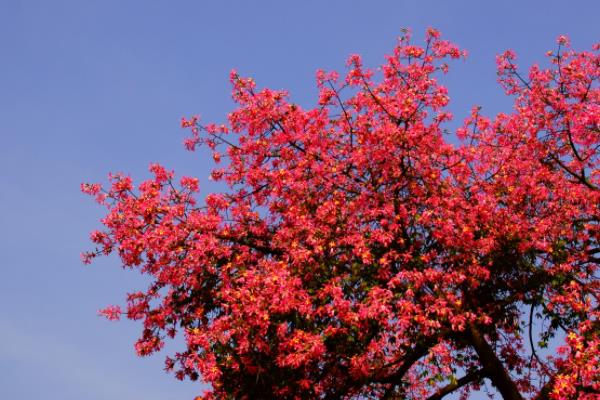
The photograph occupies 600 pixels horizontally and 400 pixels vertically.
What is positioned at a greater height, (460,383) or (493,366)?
(460,383)

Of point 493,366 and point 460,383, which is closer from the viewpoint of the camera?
point 493,366

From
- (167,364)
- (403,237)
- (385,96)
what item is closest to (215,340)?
(167,364)

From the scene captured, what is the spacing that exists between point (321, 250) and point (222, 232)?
130 inches

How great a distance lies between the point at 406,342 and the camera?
15703 millimetres

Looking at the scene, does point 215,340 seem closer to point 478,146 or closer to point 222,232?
point 222,232

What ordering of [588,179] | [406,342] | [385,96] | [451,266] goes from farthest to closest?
[588,179]
[385,96]
[451,266]
[406,342]

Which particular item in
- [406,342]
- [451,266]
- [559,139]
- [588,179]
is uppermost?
[559,139]

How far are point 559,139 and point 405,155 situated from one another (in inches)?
242

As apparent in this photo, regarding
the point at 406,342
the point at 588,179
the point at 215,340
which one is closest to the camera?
the point at 215,340

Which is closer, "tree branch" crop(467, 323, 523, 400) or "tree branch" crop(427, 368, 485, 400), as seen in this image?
"tree branch" crop(467, 323, 523, 400)

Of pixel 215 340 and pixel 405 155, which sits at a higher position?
pixel 405 155

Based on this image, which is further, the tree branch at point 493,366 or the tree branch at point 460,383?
the tree branch at point 460,383

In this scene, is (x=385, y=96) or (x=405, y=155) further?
(x=385, y=96)

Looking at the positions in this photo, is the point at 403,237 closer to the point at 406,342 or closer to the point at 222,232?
the point at 406,342
